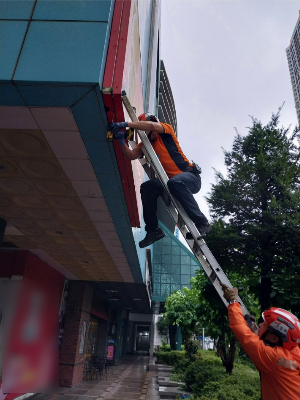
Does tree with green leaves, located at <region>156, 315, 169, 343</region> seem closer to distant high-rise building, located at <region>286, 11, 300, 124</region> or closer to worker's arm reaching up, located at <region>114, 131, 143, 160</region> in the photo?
worker's arm reaching up, located at <region>114, 131, 143, 160</region>

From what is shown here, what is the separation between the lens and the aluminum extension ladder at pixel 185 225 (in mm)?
2881

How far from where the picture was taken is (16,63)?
2.77 metres

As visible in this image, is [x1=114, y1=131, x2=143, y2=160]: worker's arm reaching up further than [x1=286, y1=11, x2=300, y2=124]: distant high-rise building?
No

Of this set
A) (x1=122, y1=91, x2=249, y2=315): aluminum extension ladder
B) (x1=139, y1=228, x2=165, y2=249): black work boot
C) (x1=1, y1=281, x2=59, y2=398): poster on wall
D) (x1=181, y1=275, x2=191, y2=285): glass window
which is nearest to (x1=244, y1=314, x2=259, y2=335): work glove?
(x1=122, y1=91, x2=249, y2=315): aluminum extension ladder

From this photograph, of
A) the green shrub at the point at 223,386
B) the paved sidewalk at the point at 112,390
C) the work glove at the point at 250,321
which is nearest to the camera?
the work glove at the point at 250,321

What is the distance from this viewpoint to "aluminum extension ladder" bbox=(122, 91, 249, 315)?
2.88m

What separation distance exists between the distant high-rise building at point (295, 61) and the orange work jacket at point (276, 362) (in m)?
98.7

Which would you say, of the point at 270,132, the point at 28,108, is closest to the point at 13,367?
the point at 28,108

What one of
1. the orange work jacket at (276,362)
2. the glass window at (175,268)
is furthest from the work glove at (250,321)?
the glass window at (175,268)

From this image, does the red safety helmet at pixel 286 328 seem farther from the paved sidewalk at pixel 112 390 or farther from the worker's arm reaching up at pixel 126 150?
the paved sidewalk at pixel 112 390

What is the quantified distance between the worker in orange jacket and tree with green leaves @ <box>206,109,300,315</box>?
11.0 feet

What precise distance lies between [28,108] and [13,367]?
6048mm

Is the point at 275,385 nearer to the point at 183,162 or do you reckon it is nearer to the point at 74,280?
the point at 183,162

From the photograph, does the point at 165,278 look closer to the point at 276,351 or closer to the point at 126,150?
the point at 126,150
